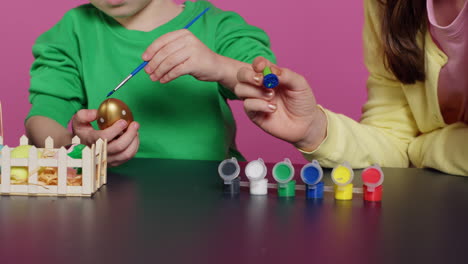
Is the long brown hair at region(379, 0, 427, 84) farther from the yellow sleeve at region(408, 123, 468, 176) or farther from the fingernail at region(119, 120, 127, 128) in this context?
the fingernail at region(119, 120, 127, 128)

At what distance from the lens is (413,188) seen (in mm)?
938

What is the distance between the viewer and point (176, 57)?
1.12 m

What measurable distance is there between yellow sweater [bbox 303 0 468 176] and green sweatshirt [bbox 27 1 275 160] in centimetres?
22

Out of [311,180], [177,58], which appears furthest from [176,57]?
[311,180]

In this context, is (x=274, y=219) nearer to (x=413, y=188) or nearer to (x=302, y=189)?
(x=302, y=189)

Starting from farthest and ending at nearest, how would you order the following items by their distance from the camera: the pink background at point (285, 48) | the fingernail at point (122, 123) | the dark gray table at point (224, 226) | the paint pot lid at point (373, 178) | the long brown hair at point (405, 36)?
the pink background at point (285, 48), the long brown hair at point (405, 36), the fingernail at point (122, 123), the paint pot lid at point (373, 178), the dark gray table at point (224, 226)

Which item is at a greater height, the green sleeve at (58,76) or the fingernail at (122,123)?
the green sleeve at (58,76)

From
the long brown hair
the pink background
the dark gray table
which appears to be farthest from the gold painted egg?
the pink background

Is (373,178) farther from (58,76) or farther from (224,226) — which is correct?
(58,76)

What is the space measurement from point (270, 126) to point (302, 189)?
0.43 ft

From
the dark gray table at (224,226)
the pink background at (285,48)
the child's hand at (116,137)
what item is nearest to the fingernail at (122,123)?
the child's hand at (116,137)

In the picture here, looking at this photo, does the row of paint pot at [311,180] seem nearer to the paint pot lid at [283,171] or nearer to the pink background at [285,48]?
the paint pot lid at [283,171]

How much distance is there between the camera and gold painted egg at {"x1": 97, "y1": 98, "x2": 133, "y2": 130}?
3.35 ft

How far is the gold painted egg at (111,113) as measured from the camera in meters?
1.02
